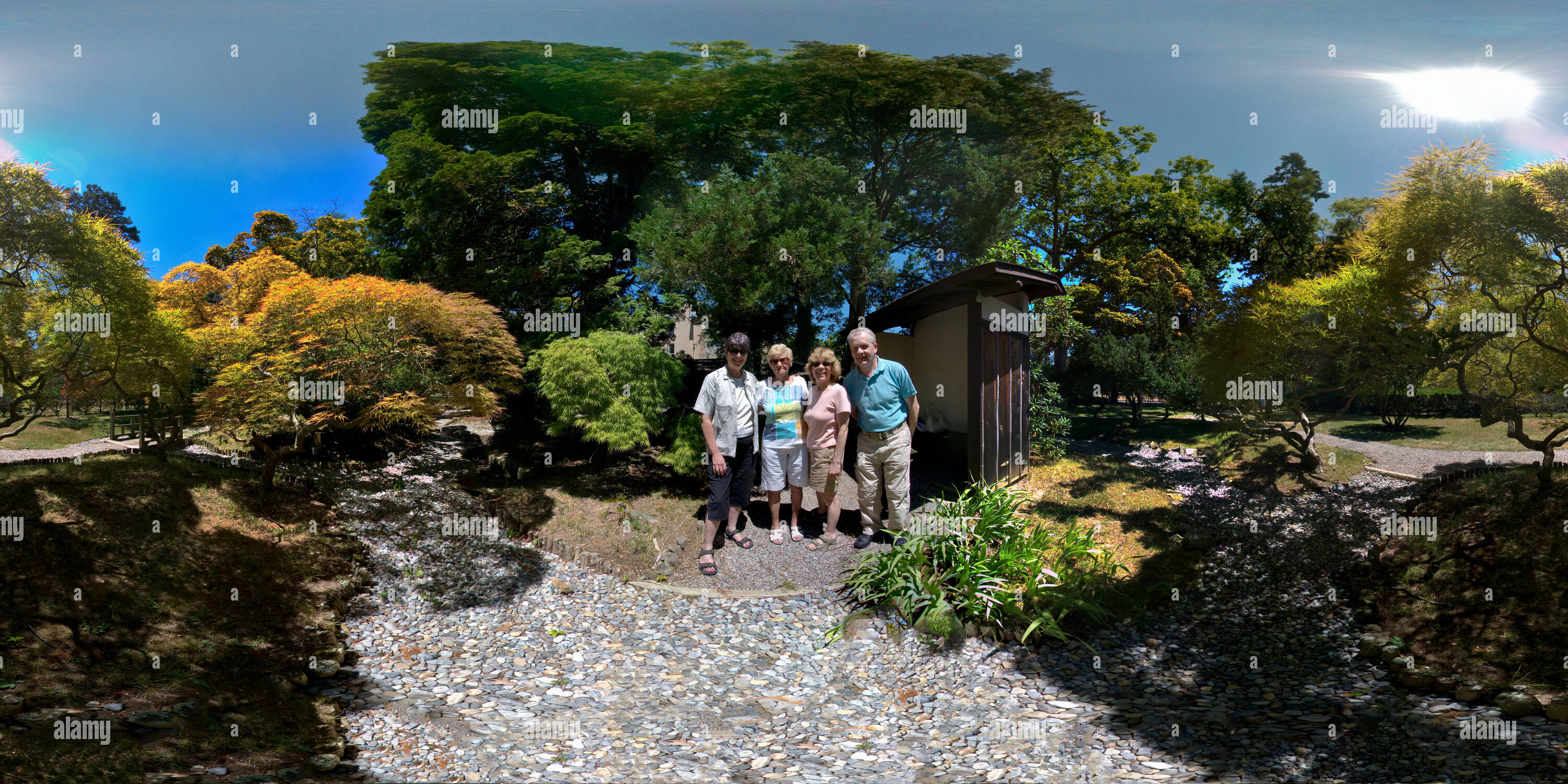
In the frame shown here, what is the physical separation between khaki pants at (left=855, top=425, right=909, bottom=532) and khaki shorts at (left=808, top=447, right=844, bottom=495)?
241 mm

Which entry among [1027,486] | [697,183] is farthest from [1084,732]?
[697,183]

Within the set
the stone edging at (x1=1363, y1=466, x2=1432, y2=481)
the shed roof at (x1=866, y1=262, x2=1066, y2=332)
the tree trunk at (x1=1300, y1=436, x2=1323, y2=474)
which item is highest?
the shed roof at (x1=866, y1=262, x2=1066, y2=332)

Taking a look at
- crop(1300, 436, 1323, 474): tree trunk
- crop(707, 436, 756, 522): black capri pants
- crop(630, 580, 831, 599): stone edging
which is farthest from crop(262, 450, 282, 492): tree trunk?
crop(1300, 436, 1323, 474): tree trunk

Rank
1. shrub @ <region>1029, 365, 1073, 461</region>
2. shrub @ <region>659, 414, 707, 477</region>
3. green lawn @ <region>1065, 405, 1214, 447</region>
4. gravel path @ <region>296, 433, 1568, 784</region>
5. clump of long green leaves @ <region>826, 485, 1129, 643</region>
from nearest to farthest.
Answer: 1. gravel path @ <region>296, 433, 1568, 784</region>
2. clump of long green leaves @ <region>826, 485, 1129, 643</region>
3. shrub @ <region>659, 414, 707, 477</region>
4. green lawn @ <region>1065, 405, 1214, 447</region>
5. shrub @ <region>1029, 365, 1073, 461</region>

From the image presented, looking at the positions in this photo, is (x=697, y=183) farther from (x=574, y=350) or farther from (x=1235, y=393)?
(x=1235, y=393)

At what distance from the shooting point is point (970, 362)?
7035mm

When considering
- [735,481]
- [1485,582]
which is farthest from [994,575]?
[1485,582]

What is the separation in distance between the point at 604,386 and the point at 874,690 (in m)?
4.32

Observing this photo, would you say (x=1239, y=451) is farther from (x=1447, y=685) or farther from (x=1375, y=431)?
(x=1447, y=685)

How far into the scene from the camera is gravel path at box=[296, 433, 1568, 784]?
125 inches

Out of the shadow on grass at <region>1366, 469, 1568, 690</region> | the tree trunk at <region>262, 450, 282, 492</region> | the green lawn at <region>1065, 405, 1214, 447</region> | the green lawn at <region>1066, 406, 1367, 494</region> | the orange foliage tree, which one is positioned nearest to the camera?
the shadow on grass at <region>1366, 469, 1568, 690</region>

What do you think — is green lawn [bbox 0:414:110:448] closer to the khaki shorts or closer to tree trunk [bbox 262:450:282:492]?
tree trunk [bbox 262:450:282:492]

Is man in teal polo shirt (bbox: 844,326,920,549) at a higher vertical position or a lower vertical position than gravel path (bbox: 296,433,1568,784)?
higher

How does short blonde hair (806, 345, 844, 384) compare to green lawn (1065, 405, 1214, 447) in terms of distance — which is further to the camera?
green lawn (1065, 405, 1214, 447)
